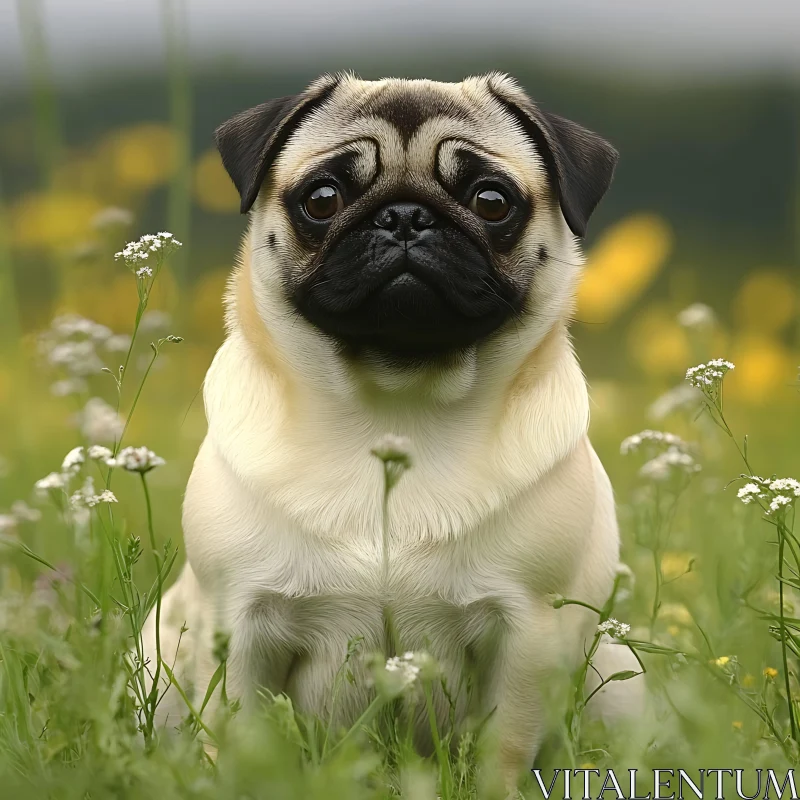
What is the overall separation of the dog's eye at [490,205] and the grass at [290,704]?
2.32 feet

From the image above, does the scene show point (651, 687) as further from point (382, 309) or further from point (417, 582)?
point (382, 309)

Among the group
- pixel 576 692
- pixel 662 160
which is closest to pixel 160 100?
pixel 662 160

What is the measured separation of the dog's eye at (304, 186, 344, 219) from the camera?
3.13 m

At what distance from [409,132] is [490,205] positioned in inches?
11.5

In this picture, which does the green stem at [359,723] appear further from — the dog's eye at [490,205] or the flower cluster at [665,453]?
the flower cluster at [665,453]

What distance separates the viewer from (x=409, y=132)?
10.4 feet

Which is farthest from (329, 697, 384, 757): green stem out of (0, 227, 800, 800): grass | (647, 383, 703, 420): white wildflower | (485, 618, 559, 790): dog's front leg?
(647, 383, 703, 420): white wildflower

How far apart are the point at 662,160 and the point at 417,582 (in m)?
6.41

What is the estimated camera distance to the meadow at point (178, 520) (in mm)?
2297

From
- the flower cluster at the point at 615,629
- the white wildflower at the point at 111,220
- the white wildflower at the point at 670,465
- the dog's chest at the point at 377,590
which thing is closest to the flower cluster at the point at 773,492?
the flower cluster at the point at 615,629

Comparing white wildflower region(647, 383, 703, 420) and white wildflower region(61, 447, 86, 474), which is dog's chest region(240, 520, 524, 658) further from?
white wildflower region(647, 383, 703, 420)

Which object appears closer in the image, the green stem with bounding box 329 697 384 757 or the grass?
the grass

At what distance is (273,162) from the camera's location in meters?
3.30

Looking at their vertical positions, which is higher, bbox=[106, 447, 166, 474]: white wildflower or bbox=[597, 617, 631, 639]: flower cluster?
bbox=[106, 447, 166, 474]: white wildflower
